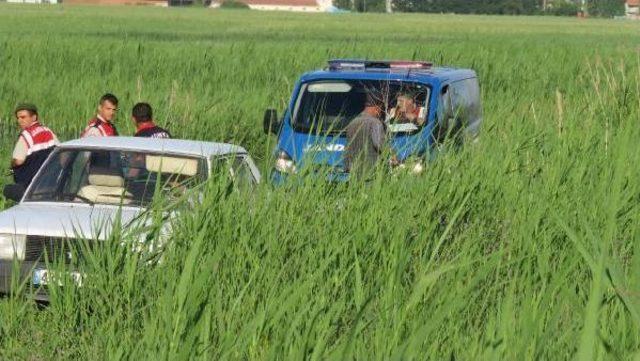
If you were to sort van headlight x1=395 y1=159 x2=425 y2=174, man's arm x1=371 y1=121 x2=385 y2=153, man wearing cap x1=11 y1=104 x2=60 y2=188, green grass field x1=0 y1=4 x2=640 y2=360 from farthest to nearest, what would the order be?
man wearing cap x1=11 y1=104 x2=60 y2=188 < man's arm x1=371 y1=121 x2=385 y2=153 < van headlight x1=395 y1=159 x2=425 y2=174 < green grass field x1=0 y1=4 x2=640 y2=360

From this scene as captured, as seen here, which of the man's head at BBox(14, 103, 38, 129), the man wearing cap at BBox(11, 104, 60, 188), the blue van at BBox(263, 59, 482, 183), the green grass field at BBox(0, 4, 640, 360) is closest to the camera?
the green grass field at BBox(0, 4, 640, 360)

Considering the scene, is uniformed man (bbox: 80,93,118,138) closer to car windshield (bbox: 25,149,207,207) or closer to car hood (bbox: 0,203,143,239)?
car windshield (bbox: 25,149,207,207)

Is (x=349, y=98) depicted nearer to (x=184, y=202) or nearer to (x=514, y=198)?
(x=514, y=198)

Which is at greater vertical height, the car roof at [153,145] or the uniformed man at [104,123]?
the car roof at [153,145]

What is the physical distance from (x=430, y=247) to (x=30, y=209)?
8.32 feet

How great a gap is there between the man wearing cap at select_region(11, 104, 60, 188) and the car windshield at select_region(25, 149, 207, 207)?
2466 mm

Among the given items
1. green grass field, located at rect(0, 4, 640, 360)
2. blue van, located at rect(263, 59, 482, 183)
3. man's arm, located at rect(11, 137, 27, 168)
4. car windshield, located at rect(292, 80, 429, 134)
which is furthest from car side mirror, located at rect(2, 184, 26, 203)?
car windshield, located at rect(292, 80, 429, 134)

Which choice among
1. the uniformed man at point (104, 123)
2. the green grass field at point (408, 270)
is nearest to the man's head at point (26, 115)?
the uniformed man at point (104, 123)

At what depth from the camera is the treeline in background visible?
153125 mm

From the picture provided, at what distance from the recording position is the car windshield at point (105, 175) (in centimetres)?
936

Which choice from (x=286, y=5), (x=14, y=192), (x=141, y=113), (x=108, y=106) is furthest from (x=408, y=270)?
(x=286, y=5)

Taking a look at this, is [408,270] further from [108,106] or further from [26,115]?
[108,106]

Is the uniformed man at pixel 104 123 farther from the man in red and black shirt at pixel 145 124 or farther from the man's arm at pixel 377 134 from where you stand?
the man's arm at pixel 377 134

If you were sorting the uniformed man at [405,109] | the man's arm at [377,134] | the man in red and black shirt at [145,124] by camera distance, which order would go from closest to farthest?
the man's arm at [377,134] < the uniformed man at [405,109] < the man in red and black shirt at [145,124]
